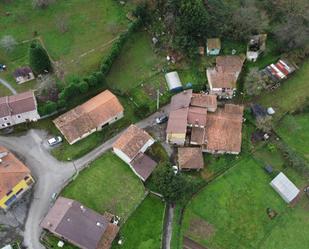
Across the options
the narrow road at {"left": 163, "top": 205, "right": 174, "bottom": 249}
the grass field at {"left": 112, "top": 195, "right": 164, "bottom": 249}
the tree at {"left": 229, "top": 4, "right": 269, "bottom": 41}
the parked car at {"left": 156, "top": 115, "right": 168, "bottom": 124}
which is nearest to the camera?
the grass field at {"left": 112, "top": 195, "right": 164, "bottom": 249}

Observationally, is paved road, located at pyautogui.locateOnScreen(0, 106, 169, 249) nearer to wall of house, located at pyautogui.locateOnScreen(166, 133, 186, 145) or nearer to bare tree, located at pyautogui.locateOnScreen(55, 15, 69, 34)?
wall of house, located at pyautogui.locateOnScreen(166, 133, 186, 145)

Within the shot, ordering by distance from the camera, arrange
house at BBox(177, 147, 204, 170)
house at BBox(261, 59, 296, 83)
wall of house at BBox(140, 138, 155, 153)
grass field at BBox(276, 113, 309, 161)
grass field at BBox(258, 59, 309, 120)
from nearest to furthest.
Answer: house at BBox(177, 147, 204, 170)
wall of house at BBox(140, 138, 155, 153)
grass field at BBox(276, 113, 309, 161)
grass field at BBox(258, 59, 309, 120)
house at BBox(261, 59, 296, 83)

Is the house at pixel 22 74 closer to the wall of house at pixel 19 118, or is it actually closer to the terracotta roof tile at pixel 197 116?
the wall of house at pixel 19 118

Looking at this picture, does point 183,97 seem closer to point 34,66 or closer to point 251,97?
point 251,97

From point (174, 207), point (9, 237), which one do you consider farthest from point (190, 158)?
point (9, 237)

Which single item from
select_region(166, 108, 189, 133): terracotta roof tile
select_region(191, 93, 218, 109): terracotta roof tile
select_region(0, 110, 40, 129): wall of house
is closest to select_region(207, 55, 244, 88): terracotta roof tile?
select_region(191, 93, 218, 109): terracotta roof tile

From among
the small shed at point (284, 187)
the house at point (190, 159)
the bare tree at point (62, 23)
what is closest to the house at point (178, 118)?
the house at point (190, 159)

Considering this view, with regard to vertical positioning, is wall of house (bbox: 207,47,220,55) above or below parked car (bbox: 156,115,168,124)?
above
